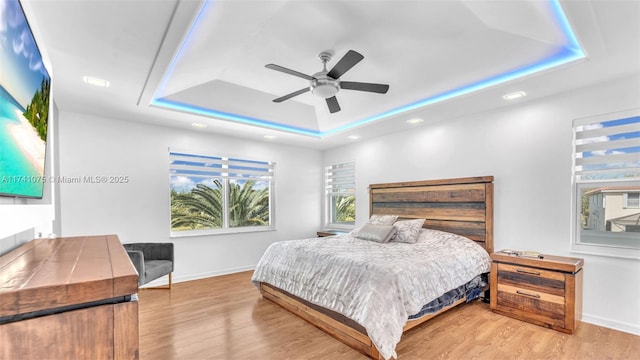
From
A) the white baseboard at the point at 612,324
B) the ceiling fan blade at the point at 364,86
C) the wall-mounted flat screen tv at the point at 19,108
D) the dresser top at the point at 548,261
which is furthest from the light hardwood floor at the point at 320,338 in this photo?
the ceiling fan blade at the point at 364,86

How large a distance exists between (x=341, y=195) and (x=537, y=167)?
3435 millimetres

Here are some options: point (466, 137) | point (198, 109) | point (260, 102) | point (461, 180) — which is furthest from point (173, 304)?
point (466, 137)

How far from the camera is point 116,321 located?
0.72 m

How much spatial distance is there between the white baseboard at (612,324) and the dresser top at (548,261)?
1.84 ft

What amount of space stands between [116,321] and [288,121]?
431 cm

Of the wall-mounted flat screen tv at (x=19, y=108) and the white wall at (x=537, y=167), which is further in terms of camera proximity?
the white wall at (x=537, y=167)

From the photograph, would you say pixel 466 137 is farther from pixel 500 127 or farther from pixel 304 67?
pixel 304 67

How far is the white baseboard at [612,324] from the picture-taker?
111 inches

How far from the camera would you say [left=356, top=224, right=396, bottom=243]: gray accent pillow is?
3.95m

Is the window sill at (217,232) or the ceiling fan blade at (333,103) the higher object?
the ceiling fan blade at (333,103)

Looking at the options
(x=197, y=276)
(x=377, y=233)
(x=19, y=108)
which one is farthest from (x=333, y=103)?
(x=197, y=276)

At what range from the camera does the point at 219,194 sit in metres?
5.15

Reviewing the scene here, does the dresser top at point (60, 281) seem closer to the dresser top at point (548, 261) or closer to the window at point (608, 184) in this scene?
the dresser top at point (548, 261)

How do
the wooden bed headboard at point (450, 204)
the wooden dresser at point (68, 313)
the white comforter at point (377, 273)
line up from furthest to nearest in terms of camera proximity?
the wooden bed headboard at point (450, 204) < the white comforter at point (377, 273) < the wooden dresser at point (68, 313)
